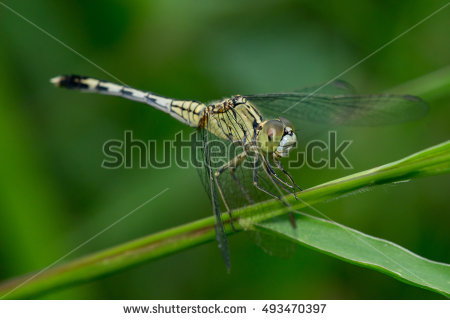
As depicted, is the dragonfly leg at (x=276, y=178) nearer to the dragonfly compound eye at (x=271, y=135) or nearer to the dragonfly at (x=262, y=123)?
the dragonfly at (x=262, y=123)

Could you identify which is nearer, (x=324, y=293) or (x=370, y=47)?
(x=324, y=293)

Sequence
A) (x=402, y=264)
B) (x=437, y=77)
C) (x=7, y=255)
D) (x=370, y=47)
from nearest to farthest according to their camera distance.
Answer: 1. (x=402, y=264)
2. (x=437, y=77)
3. (x=7, y=255)
4. (x=370, y=47)

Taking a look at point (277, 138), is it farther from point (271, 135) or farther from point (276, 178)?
point (276, 178)

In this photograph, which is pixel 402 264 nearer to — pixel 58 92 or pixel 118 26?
pixel 118 26

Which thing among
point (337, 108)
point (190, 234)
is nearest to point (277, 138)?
point (337, 108)

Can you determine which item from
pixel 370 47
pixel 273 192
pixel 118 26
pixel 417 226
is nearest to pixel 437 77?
pixel 370 47

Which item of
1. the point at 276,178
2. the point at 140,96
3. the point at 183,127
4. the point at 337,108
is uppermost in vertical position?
the point at 140,96

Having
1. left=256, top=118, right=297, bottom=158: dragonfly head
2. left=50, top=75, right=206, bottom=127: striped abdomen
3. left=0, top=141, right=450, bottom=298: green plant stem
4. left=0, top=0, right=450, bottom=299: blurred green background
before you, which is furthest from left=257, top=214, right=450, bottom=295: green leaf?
Answer: left=50, top=75, right=206, bottom=127: striped abdomen
